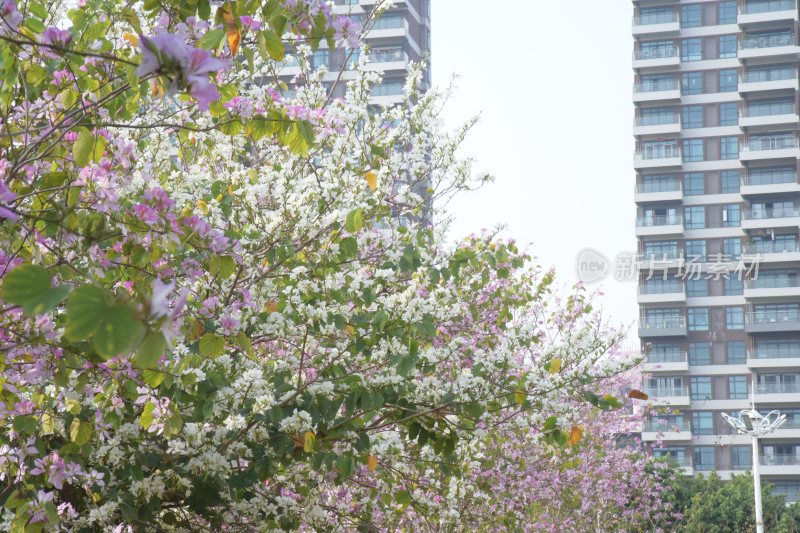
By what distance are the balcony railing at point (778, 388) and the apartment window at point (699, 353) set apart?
3337 mm

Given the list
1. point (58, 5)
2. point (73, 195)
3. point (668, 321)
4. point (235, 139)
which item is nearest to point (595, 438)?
point (235, 139)

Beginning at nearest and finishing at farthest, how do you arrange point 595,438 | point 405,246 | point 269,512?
point 269,512 → point 405,246 → point 595,438

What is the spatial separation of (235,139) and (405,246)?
5.88 feet

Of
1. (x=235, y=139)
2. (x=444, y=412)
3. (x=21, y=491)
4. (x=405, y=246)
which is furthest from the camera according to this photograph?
(x=235, y=139)

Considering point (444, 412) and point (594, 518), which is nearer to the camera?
point (444, 412)

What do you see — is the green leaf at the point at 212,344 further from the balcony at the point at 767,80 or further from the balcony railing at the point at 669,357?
the balcony at the point at 767,80

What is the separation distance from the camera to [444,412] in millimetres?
5414

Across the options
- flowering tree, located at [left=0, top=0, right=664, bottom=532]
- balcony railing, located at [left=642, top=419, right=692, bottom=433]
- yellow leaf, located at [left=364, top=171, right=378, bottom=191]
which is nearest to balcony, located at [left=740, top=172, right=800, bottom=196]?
balcony railing, located at [left=642, top=419, right=692, bottom=433]

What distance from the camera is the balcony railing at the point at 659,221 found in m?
56.4

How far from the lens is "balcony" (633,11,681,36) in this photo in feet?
190

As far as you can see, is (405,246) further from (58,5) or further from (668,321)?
(668,321)

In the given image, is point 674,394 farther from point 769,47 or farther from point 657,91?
point 769,47

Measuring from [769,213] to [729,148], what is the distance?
181 inches

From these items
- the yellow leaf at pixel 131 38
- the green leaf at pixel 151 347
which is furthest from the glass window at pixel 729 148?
the green leaf at pixel 151 347
